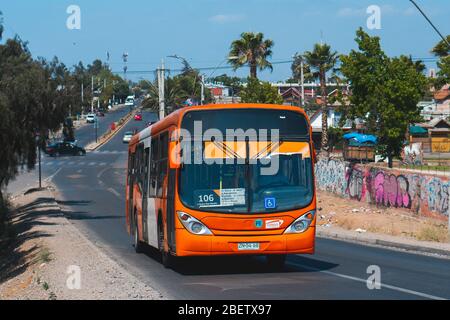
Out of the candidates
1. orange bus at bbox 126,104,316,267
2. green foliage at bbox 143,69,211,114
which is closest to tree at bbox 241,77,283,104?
green foliage at bbox 143,69,211,114

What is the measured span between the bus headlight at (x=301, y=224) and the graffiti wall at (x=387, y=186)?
705 inches

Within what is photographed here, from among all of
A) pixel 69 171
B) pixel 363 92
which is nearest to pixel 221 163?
pixel 363 92

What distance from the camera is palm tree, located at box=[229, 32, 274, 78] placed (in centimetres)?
6900

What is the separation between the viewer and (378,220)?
34.2 metres

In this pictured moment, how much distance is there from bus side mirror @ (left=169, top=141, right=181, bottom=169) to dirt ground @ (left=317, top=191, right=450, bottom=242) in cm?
1221

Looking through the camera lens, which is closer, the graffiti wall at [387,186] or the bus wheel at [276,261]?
the bus wheel at [276,261]

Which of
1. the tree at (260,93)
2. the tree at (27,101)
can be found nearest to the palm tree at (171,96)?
the tree at (260,93)

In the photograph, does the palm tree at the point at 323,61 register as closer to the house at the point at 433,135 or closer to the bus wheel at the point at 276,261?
the house at the point at 433,135

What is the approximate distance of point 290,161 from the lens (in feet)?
51.9

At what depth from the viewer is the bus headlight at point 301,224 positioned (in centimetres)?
1556

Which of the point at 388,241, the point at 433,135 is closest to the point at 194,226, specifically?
the point at 388,241

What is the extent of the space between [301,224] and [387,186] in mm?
23585

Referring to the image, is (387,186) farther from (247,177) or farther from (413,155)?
(413,155)

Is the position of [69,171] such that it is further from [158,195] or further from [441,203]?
[158,195]
